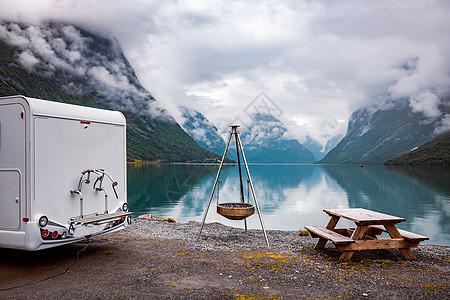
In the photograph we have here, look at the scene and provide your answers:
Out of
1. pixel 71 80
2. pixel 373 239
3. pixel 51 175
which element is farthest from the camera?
pixel 71 80

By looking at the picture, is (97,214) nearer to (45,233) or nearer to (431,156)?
(45,233)

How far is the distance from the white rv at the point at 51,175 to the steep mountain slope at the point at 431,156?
6282 inches

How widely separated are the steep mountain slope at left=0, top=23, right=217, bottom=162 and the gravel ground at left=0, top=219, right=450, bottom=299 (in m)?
138

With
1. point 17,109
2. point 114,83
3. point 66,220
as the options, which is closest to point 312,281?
point 66,220

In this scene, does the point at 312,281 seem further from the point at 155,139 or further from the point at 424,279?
the point at 155,139

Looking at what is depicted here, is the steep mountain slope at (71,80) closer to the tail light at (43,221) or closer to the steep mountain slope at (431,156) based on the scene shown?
the steep mountain slope at (431,156)

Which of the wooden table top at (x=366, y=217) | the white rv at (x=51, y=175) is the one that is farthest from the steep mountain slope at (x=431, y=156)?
the white rv at (x=51, y=175)

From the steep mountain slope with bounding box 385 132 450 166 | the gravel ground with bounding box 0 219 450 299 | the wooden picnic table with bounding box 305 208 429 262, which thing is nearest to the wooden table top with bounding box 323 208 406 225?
the wooden picnic table with bounding box 305 208 429 262

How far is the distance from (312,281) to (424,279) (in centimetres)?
212

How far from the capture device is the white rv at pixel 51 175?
7.07m

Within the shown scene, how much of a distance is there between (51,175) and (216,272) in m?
3.90

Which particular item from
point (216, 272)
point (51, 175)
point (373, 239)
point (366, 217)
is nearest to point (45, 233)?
point (51, 175)

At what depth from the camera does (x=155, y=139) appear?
180 m

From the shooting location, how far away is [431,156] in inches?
6275
